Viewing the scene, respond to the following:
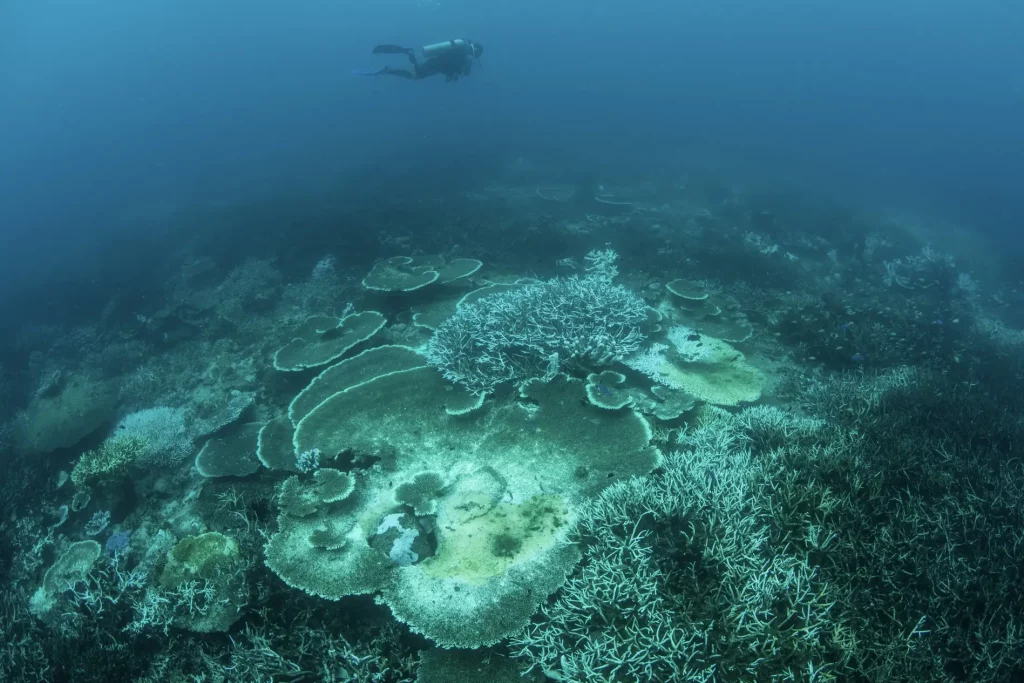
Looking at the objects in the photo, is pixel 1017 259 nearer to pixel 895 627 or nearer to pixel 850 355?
pixel 850 355

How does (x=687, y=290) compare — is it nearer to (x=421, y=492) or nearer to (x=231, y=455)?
(x=421, y=492)

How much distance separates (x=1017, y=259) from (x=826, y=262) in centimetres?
1640

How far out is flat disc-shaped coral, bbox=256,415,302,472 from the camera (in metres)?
6.28

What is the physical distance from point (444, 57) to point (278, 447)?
17756 mm

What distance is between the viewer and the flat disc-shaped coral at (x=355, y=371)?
7.34 m

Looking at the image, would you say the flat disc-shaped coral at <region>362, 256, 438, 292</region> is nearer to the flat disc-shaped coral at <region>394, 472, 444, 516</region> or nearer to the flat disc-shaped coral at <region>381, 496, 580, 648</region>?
the flat disc-shaped coral at <region>394, 472, 444, 516</region>

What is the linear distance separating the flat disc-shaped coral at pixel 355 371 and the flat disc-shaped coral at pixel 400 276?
2448 mm

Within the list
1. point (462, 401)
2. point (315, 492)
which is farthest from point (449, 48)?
point (315, 492)

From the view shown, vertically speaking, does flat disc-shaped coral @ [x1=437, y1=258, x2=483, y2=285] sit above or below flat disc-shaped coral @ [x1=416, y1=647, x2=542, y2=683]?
below

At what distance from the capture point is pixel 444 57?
1861cm

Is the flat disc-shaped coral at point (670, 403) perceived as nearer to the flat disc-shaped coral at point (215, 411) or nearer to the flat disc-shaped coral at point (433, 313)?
the flat disc-shaped coral at point (433, 313)

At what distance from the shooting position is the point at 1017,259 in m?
25.8

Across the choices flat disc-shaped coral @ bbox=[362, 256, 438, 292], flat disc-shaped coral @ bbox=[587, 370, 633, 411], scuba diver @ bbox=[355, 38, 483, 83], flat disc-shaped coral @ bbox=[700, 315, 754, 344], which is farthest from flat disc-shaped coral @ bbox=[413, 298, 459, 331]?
scuba diver @ bbox=[355, 38, 483, 83]

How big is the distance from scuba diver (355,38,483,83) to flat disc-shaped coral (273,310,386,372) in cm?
1269
